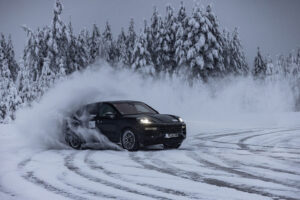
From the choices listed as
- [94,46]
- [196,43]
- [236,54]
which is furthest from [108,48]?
[196,43]

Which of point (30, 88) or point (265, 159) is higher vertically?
point (30, 88)

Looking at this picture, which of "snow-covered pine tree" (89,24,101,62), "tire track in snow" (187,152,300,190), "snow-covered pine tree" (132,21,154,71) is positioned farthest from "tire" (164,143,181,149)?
"snow-covered pine tree" (89,24,101,62)

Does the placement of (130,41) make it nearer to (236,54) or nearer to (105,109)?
(236,54)

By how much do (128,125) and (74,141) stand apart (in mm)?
2348

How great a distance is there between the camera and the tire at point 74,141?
44.8 ft

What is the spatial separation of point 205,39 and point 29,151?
3174cm

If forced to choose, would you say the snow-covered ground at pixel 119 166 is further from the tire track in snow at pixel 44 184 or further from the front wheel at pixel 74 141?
the front wheel at pixel 74 141

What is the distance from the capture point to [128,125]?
12.3m

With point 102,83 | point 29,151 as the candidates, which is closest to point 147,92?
point 102,83

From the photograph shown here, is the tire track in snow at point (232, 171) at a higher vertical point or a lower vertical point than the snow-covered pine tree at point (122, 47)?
lower

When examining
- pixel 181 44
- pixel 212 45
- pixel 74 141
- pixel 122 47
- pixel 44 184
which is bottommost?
pixel 44 184

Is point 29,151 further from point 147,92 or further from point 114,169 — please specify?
point 147,92

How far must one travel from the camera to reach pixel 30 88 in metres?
45.0

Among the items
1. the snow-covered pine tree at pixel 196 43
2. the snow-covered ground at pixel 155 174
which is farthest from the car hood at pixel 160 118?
the snow-covered pine tree at pixel 196 43
